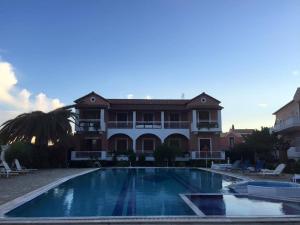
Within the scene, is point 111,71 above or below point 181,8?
below

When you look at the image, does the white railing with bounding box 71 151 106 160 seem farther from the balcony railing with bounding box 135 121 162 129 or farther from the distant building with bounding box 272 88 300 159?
the distant building with bounding box 272 88 300 159

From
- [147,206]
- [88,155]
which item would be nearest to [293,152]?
[88,155]

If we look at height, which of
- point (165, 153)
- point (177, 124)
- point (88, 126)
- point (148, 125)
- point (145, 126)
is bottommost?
point (165, 153)

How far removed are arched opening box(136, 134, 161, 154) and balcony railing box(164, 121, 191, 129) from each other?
6.32 ft

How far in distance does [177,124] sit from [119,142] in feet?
22.1

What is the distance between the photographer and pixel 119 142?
1639 inches

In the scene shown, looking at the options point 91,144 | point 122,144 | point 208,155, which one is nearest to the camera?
point 208,155

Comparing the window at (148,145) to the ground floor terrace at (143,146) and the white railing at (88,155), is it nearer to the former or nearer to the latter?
the ground floor terrace at (143,146)

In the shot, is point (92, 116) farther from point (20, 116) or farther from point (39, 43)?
point (39, 43)

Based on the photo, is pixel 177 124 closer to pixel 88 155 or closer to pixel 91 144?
pixel 91 144

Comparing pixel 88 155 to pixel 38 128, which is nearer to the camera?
pixel 38 128

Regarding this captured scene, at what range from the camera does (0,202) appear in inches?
429

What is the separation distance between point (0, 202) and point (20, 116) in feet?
77.9

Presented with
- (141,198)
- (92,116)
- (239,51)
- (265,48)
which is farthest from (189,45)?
(92,116)
